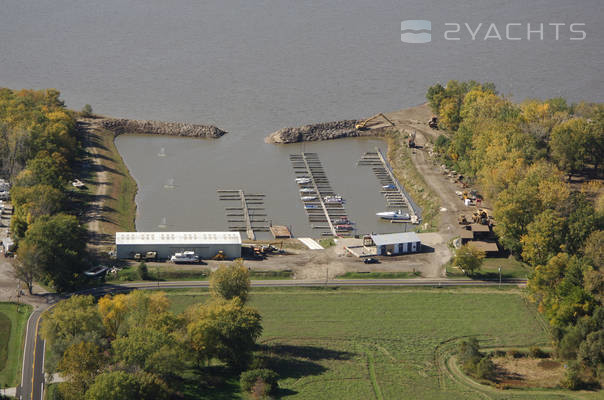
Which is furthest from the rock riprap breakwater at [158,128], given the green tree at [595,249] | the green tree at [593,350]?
the green tree at [593,350]

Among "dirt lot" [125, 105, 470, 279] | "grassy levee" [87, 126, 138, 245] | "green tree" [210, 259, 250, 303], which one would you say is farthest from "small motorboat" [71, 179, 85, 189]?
"green tree" [210, 259, 250, 303]

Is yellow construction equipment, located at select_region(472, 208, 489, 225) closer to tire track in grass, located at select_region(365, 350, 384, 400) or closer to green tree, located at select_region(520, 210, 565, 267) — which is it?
green tree, located at select_region(520, 210, 565, 267)

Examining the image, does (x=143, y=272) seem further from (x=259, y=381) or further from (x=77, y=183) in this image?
(x=77, y=183)

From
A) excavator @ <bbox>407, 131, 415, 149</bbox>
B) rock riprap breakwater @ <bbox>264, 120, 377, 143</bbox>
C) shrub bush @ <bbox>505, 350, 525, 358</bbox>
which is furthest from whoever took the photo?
rock riprap breakwater @ <bbox>264, 120, 377, 143</bbox>

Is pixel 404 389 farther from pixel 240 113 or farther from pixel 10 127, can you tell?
pixel 240 113

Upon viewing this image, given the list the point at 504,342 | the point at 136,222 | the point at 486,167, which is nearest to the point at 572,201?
the point at 486,167

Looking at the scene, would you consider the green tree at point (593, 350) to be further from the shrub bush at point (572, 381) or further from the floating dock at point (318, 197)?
the floating dock at point (318, 197)
